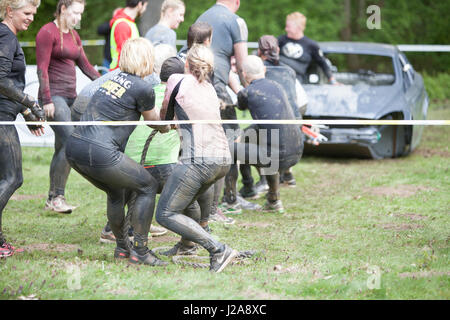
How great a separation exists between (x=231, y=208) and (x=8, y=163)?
103 inches

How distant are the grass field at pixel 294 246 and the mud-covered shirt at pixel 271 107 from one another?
2.67 feet

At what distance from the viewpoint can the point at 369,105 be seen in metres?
10.0

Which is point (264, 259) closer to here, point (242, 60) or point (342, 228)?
point (342, 228)

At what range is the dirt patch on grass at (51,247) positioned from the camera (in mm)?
5852

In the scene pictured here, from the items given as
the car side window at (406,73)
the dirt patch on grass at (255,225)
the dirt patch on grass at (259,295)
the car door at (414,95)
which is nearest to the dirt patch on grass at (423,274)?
the dirt patch on grass at (259,295)

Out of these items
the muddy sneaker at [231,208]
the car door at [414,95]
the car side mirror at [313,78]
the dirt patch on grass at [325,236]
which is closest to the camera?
the dirt patch on grass at [325,236]

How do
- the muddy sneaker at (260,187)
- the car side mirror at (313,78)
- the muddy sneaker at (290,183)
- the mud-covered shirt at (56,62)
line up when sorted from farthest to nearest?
the car side mirror at (313,78), the muddy sneaker at (290,183), the muddy sneaker at (260,187), the mud-covered shirt at (56,62)

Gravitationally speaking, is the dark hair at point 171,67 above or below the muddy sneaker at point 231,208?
above

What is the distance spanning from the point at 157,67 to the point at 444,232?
9.90ft

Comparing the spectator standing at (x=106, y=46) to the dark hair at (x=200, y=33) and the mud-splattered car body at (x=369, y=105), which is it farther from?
the dark hair at (x=200, y=33)

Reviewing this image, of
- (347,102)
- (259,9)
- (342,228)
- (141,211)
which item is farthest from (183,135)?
(259,9)

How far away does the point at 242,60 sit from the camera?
6.98 metres
